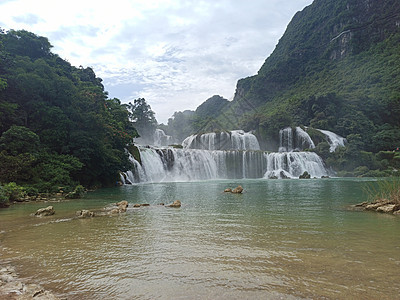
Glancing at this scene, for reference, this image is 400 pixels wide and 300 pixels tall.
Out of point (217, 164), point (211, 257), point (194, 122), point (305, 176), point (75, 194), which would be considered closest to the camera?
point (211, 257)

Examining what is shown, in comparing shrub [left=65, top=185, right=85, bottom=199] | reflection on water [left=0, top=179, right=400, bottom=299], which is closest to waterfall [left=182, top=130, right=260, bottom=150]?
shrub [left=65, top=185, right=85, bottom=199]

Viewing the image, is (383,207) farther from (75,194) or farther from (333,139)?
(333,139)

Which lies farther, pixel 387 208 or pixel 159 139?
pixel 159 139

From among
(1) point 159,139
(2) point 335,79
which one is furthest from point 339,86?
(1) point 159,139

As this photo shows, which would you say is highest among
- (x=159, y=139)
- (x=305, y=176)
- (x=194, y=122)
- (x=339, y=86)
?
(x=339, y=86)

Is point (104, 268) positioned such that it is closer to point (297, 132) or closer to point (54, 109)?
point (54, 109)

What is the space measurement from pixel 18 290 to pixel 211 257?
2.22 m

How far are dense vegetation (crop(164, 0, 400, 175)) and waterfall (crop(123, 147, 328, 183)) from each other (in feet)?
15.9

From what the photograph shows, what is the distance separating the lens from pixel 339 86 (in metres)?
58.9

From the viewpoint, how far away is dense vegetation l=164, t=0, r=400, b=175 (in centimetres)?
3866

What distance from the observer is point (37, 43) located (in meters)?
23.3

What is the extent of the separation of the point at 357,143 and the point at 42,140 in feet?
116

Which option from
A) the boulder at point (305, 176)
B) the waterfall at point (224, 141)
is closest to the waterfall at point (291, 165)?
the boulder at point (305, 176)

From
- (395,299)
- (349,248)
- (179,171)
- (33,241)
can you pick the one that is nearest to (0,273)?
(33,241)
